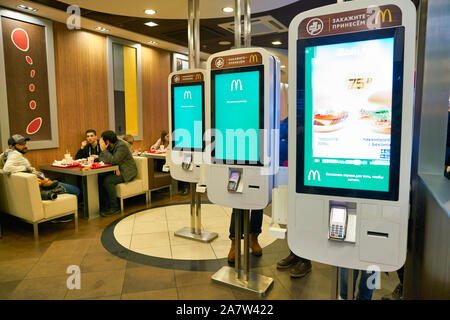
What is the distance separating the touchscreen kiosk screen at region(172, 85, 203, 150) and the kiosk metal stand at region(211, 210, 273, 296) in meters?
1.20

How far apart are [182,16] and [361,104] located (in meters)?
4.65

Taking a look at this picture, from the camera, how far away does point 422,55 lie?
182 centimetres

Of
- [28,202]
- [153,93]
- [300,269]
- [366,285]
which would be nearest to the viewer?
[366,285]

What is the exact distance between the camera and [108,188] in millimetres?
5184

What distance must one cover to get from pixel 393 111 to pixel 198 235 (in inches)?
121

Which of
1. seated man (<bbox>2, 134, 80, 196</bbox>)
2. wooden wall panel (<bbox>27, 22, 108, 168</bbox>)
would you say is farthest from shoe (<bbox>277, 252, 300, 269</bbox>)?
wooden wall panel (<bbox>27, 22, 108, 168</bbox>)

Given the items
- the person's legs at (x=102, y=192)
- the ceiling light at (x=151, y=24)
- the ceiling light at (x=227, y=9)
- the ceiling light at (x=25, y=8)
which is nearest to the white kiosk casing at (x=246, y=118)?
the ceiling light at (x=227, y=9)

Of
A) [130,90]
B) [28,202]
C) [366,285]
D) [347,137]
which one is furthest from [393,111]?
[130,90]

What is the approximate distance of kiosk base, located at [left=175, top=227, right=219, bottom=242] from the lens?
3911 mm

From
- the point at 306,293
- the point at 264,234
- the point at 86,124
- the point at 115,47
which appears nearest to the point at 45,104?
the point at 86,124

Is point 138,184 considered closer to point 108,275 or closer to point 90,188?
point 90,188

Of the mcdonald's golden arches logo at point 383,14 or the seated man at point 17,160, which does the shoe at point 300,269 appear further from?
the seated man at point 17,160

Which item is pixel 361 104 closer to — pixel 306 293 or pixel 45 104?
pixel 306 293

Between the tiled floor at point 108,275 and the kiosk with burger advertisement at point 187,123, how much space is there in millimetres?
885
